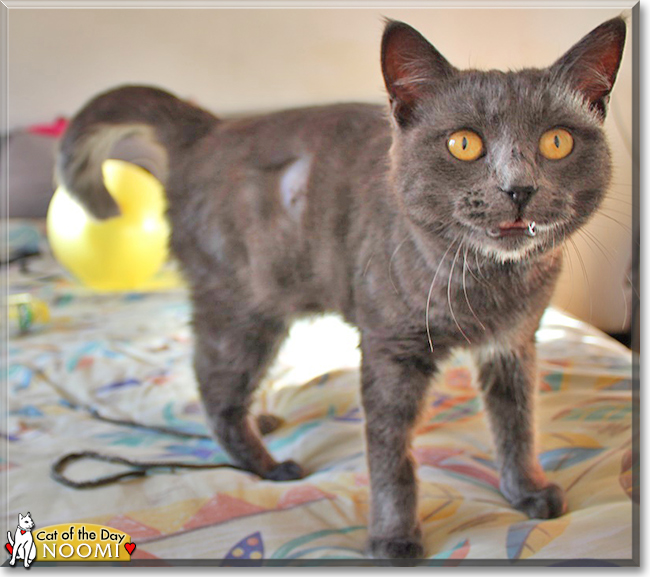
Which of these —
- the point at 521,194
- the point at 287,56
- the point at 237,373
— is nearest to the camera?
the point at 521,194

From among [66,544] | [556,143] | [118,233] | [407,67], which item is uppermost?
[407,67]

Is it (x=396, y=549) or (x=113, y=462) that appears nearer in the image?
(x=396, y=549)

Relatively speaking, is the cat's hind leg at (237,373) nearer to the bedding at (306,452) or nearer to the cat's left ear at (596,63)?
the bedding at (306,452)

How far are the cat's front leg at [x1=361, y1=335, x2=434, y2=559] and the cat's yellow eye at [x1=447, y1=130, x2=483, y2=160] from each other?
320mm

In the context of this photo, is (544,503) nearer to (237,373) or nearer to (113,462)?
(237,373)

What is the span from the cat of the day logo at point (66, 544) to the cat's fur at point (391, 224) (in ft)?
1.19

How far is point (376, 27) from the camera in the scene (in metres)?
0.93

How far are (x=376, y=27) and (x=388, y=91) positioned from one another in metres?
0.14

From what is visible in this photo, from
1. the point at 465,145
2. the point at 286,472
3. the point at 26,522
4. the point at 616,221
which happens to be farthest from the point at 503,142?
the point at 26,522

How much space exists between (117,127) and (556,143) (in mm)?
887

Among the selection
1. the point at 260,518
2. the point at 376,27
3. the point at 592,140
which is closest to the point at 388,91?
the point at 376,27

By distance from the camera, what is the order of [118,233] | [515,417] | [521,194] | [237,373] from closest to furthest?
[521,194] < [515,417] < [237,373] < [118,233]

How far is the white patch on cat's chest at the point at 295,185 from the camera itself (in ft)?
3.78

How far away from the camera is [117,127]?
1290 millimetres
